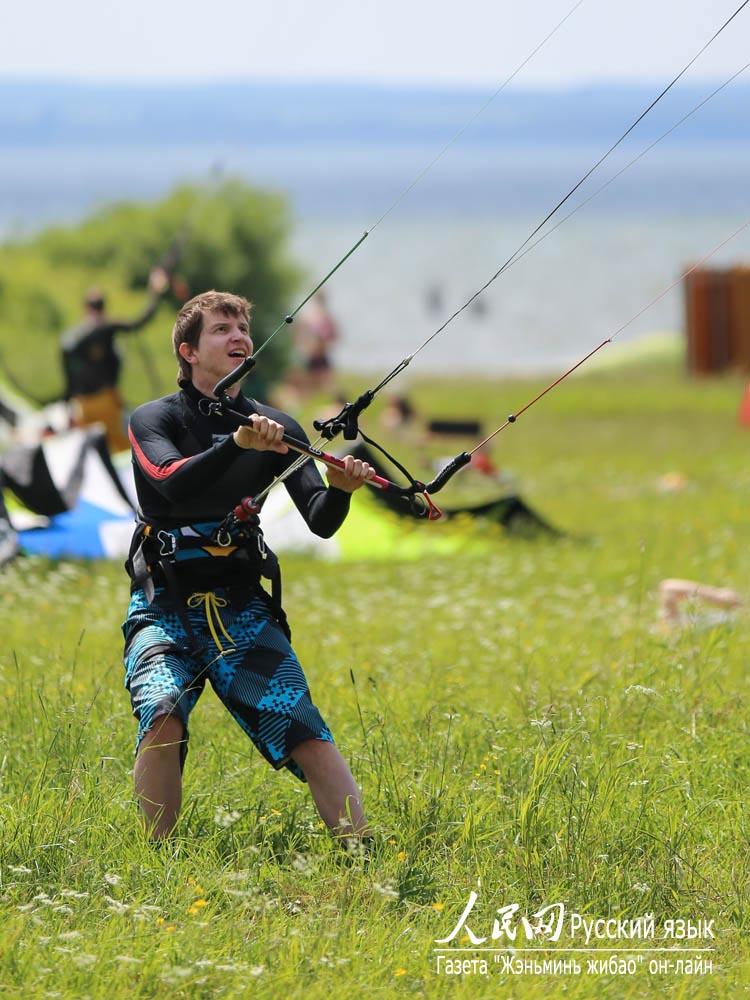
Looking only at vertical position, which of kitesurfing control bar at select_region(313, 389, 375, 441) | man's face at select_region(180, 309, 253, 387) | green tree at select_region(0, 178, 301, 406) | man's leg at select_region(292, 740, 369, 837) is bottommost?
man's leg at select_region(292, 740, 369, 837)

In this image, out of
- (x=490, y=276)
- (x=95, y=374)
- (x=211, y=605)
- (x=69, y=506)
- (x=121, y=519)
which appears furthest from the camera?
(x=490, y=276)

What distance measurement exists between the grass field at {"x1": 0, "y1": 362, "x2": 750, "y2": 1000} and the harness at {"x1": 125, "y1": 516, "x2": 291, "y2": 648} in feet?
1.80

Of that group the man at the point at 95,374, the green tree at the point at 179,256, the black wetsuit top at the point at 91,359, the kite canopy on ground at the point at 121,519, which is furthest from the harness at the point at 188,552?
the green tree at the point at 179,256

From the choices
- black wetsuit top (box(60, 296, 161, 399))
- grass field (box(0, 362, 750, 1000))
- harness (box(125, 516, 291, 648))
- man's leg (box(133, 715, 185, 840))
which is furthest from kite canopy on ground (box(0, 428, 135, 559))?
man's leg (box(133, 715, 185, 840))

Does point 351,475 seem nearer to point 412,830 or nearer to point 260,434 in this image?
point 260,434

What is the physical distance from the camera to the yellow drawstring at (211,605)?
15.9ft

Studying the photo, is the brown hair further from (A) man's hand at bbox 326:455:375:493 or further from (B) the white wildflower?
(B) the white wildflower

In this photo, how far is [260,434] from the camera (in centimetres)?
444

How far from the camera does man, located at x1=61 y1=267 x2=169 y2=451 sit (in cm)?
1614

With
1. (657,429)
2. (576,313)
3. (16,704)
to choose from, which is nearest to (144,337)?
(657,429)

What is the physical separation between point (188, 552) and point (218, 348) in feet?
2.20

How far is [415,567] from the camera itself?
1170cm

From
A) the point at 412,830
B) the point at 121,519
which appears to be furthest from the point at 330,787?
the point at 121,519

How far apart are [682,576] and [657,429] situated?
1252 cm
